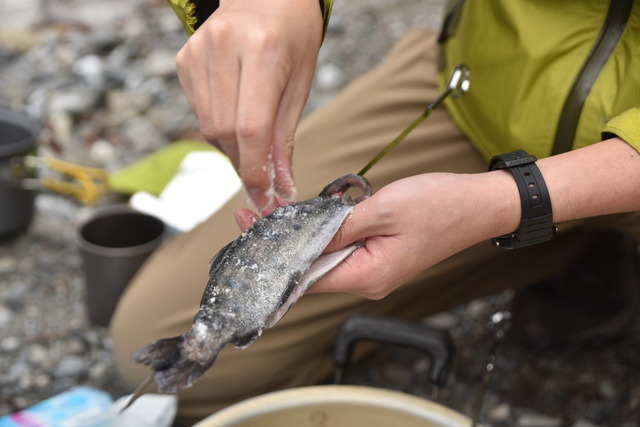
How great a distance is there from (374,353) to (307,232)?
1337 mm

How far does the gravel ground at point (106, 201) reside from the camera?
2.52 meters

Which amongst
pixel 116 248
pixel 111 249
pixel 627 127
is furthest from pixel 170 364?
pixel 116 248

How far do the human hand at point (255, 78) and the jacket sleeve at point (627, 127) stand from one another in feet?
2.12

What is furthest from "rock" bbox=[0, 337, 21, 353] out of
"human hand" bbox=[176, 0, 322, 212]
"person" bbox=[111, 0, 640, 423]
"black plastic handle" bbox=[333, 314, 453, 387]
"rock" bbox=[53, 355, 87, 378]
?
"human hand" bbox=[176, 0, 322, 212]

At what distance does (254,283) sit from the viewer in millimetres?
1354

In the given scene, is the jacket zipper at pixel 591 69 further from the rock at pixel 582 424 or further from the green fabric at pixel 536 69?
the rock at pixel 582 424

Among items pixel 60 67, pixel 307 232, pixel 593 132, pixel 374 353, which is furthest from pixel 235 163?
pixel 60 67

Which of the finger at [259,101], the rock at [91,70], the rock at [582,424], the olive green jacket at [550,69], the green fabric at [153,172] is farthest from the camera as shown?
the rock at [91,70]

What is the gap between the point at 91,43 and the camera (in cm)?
446

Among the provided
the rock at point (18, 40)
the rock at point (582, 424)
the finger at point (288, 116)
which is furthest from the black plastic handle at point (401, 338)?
the rock at point (18, 40)

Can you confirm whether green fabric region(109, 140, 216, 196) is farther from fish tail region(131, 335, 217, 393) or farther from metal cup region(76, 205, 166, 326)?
fish tail region(131, 335, 217, 393)

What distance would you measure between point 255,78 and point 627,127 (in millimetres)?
765

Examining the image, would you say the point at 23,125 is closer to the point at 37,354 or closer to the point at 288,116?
the point at 37,354

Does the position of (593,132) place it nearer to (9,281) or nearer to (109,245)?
(109,245)
